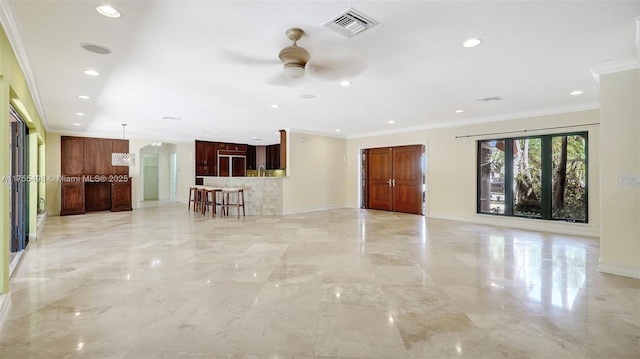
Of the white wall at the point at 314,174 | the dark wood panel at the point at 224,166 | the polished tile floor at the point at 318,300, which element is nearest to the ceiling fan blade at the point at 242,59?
the polished tile floor at the point at 318,300

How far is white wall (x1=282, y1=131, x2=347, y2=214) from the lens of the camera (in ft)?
27.6

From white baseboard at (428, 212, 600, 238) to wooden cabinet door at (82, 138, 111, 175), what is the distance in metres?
9.70

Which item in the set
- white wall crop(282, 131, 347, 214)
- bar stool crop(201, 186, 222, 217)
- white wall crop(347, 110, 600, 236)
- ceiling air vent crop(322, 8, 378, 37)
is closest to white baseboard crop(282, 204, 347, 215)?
white wall crop(282, 131, 347, 214)

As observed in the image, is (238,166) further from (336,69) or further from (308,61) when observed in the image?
(308,61)

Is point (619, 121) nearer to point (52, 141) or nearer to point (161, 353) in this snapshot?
point (161, 353)

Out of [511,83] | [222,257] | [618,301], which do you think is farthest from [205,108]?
[618,301]

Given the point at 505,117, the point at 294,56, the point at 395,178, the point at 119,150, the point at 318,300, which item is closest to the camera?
the point at 318,300

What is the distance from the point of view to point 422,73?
12.4 feet

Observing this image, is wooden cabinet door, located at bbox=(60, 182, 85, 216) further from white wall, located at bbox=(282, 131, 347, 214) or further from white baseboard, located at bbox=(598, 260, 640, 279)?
white baseboard, located at bbox=(598, 260, 640, 279)

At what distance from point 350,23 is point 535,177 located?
5827mm

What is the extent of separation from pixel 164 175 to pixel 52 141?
187 inches

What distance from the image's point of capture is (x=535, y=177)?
629 centimetres

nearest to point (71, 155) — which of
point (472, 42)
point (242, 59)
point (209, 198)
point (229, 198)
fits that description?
point (209, 198)

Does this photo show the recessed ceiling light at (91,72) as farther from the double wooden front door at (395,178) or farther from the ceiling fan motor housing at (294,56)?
the double wooden front door at (395,178)
